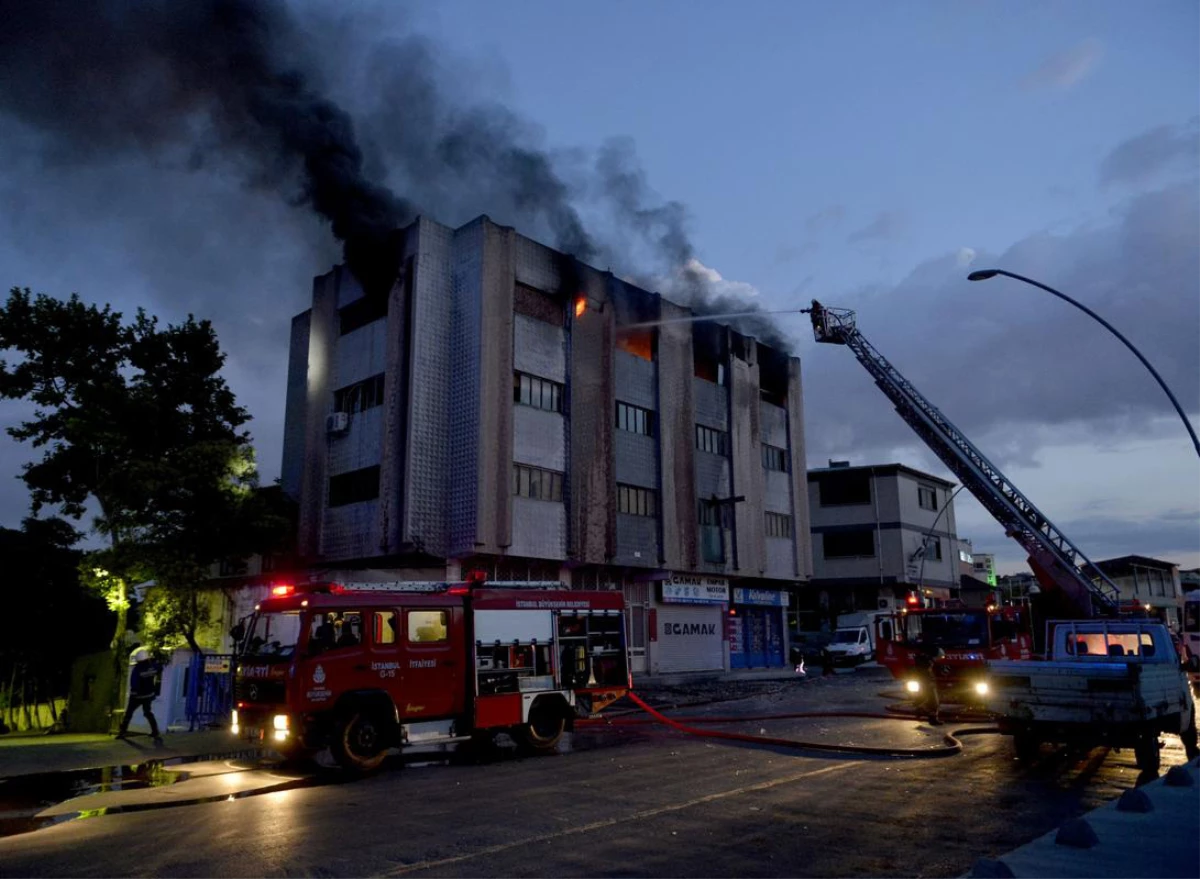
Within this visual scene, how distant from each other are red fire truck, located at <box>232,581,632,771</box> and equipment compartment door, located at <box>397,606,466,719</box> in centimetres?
2

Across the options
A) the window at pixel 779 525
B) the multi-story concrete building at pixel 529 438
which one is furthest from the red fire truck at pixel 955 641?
the window at pixel 779 525

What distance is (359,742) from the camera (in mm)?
12586

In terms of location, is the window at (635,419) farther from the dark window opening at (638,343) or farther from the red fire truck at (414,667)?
the red fire truck at (414,667)

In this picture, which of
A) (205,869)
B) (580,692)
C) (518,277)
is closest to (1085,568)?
(580,692)

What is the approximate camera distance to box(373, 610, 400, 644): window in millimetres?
13164

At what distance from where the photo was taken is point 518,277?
30656mm

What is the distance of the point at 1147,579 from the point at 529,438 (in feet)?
202

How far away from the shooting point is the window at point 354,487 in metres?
29.7

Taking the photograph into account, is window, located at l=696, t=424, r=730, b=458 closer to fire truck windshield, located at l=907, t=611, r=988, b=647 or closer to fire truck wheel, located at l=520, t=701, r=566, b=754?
fire truck windshield, located at l=907, t=611, r=988, b=647

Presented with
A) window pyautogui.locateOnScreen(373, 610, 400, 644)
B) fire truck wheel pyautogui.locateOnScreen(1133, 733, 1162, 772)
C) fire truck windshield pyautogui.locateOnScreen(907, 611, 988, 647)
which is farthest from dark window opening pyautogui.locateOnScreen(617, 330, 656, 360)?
fire truck wheel pyautogui.locateOnScreen(1133, 733, 1162, 772)

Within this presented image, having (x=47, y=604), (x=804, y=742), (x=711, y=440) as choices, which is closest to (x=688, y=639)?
(x=711, y=440)

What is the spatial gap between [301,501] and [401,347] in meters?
7.36

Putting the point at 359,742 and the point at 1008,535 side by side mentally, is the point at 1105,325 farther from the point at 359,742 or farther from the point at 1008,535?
the point at 359,742

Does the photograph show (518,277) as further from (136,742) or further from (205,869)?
(205,869)
